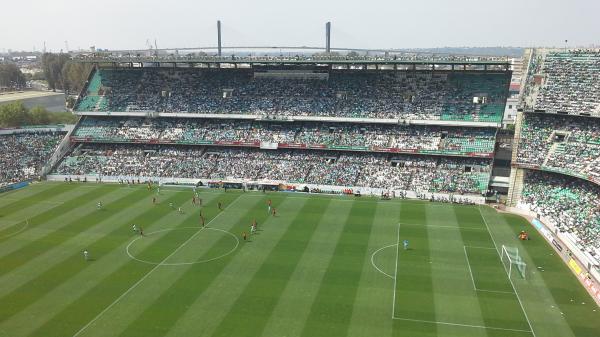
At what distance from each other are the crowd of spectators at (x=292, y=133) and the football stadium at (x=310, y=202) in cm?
27

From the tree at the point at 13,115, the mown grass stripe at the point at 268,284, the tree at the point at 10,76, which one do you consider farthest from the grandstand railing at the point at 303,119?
the tree at the point at 10,76

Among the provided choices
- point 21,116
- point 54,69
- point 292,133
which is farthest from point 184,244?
point 54,69

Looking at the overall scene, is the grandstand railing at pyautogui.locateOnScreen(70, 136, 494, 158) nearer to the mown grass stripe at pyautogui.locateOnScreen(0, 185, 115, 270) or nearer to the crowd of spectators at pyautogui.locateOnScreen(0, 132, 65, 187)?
the crowd of spectators at pyautogui.locateOnScreen(0, 132, 65, 187)

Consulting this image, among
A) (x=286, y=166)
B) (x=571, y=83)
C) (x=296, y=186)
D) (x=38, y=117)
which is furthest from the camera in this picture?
(x=38, y=117)

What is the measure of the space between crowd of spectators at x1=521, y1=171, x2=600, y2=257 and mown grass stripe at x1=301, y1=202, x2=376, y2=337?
1676 cm

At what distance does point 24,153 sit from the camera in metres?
67.3

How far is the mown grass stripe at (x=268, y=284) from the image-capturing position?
28.4 m

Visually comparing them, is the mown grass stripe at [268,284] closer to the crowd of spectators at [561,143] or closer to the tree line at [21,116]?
the crowd of spectators at [561,143]

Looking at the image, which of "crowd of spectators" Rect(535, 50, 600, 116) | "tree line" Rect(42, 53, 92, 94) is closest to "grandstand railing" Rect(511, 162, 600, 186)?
"crowd of spectators" Rect(535, 50, 600, 116)

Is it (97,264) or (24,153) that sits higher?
(24,153)

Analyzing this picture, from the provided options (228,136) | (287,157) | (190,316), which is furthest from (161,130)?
→ (190,316)

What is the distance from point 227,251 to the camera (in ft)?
128

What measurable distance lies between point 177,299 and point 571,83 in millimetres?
48426

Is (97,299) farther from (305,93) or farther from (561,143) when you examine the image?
(561,143)
